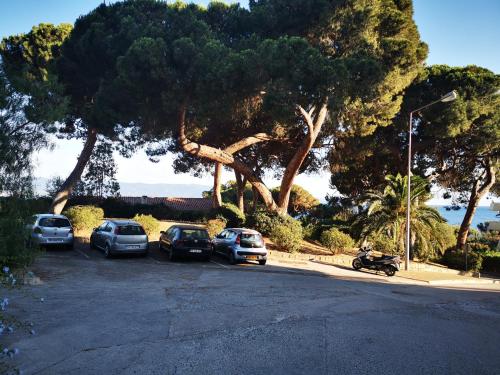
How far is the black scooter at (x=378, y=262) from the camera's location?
698 inches

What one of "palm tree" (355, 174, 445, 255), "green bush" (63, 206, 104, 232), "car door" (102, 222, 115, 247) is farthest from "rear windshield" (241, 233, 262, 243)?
"green bush" (63, 206, 104, 232)

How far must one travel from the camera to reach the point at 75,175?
27.5 metres

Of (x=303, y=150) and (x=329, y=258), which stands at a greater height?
(x=303, y=150)

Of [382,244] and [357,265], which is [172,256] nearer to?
[357,265]

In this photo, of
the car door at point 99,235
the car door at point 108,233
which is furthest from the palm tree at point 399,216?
the car door at point 99,235

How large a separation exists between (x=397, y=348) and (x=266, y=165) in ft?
86.6

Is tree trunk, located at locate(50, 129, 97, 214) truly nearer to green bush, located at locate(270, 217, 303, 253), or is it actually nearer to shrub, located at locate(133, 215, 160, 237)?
shrub, located at locate(133, 215, 160, 237)

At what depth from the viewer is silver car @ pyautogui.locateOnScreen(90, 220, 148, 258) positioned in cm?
1527

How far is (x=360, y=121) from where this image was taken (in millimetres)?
23156

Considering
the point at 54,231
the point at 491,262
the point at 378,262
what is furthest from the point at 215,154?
the point at 491,262

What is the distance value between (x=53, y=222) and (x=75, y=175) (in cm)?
1266

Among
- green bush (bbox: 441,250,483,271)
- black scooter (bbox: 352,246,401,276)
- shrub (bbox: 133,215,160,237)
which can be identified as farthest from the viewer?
green bush (bbox: 441,250,483,271)

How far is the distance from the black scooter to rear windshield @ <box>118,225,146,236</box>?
10.0 m

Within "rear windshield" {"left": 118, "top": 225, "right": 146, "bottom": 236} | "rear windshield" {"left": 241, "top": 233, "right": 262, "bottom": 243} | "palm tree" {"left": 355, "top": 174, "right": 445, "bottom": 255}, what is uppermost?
"palm tree" {"left": 355, "top": 174, "right": 445, "bottom": 255}
